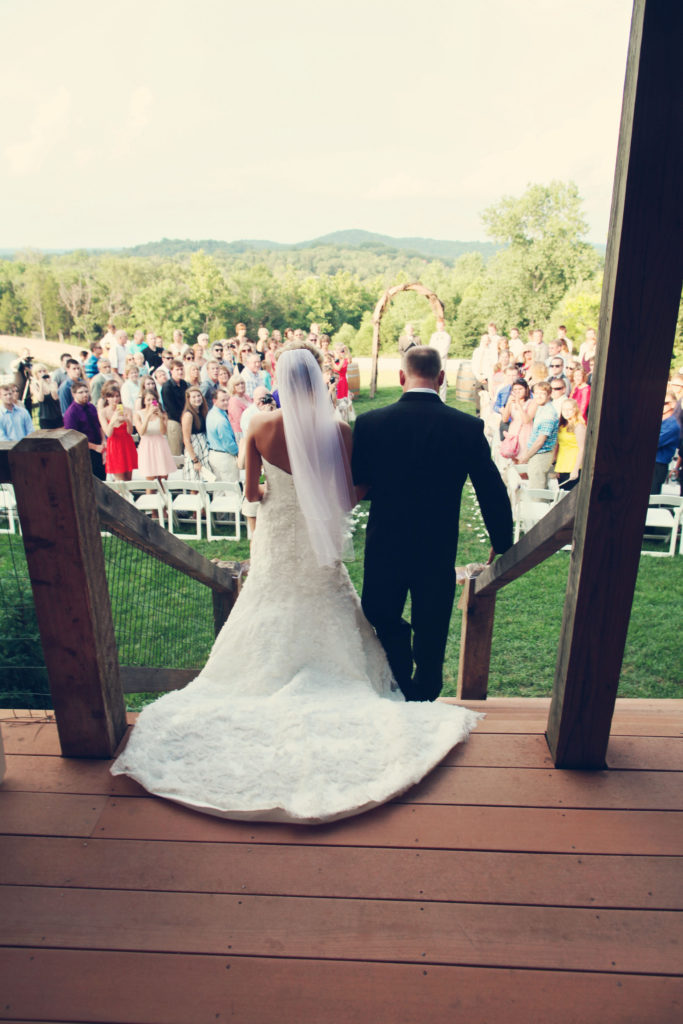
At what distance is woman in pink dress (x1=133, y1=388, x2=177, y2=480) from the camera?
24.2 feet

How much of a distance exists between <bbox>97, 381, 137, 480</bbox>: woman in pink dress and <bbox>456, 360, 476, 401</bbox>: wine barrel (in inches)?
352

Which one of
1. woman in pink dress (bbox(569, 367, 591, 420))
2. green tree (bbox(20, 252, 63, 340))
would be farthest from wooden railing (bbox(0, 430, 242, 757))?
green tree (bbox(20, 252, 63, 340))

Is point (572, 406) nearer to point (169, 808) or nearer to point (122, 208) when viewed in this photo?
point (169, 808)

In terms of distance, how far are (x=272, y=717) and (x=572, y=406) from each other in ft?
19.6

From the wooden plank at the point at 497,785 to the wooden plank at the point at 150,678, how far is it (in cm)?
106

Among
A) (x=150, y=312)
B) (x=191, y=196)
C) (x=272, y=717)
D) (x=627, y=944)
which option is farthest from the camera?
(x=191, y=196)

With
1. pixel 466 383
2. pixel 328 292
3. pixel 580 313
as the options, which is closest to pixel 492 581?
pixel 466 383

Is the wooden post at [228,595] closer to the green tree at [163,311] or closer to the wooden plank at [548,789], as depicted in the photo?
the wooden plank at [548,789]

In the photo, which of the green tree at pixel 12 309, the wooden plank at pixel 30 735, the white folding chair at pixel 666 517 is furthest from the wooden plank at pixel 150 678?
the green tree at pixel 12 309

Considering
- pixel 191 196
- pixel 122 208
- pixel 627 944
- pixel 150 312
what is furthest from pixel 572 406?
pixel 122 208

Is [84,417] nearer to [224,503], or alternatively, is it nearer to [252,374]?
[224,503]

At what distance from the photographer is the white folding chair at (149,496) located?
7.10 m

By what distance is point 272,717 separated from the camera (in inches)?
84.5

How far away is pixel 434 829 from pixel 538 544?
0.93m
